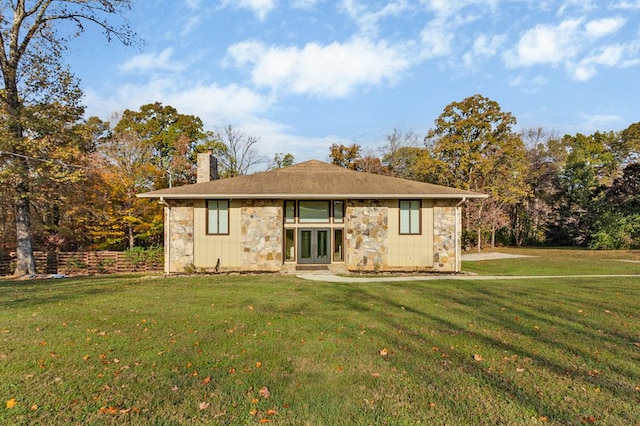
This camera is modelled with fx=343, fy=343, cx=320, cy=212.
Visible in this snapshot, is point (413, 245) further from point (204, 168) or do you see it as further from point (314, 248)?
point (204, 168)

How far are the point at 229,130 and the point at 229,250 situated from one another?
2063 centimetres

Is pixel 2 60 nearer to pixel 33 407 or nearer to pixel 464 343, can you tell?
pixel 33 407

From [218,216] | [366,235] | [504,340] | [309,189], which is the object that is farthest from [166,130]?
[504,340]

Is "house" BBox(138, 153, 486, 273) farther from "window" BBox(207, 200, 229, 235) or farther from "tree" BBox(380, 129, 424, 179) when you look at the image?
"tree" BBox(380, 129, 424, 179)

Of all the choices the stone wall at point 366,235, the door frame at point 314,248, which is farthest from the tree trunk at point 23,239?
the stone wall at point 366,235

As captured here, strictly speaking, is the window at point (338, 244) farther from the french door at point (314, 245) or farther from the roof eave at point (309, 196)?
the roof eave at point (309, 196)

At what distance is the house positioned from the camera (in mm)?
14062

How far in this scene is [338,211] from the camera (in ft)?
47.7

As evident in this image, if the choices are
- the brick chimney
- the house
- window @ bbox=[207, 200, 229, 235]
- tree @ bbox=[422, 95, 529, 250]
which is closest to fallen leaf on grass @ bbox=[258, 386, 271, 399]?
the house

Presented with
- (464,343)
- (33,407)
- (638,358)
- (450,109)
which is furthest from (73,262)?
(450,109)

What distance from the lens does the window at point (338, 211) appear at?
47.6 ft

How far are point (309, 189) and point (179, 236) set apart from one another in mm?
5657

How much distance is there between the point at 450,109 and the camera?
1009 inches

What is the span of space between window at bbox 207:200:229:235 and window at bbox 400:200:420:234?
7252mm
